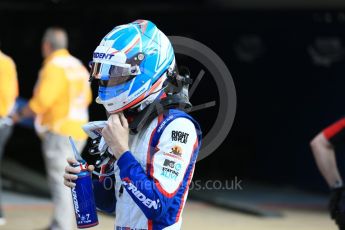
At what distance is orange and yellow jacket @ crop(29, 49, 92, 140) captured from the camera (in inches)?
292

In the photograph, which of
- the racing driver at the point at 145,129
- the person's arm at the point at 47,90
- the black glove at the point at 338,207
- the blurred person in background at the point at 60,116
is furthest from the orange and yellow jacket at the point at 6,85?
the racing driver at the point at 145,129

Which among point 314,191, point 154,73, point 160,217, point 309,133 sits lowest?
point 314,191

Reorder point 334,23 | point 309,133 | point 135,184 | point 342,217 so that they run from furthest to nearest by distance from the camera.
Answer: point 309,133, point 334,23, point 342,217, point 135,184

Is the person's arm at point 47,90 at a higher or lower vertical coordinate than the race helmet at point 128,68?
lower

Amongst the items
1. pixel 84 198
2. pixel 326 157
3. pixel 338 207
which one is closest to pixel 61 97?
pixel 326 157

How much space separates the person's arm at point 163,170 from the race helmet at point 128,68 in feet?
0.57

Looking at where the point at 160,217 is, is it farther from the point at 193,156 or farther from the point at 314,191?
the point at 314,191

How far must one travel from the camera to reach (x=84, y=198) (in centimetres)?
354

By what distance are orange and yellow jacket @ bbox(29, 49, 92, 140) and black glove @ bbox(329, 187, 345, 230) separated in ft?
10.1

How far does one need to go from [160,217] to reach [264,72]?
30.7ft

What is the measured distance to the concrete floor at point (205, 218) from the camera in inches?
340

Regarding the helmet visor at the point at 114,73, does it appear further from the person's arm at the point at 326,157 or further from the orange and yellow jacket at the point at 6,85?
the orange and yellow jacket at the point at 6,85

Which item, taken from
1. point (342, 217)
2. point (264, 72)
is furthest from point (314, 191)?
point (342, 217)

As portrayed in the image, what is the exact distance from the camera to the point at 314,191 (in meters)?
11.6
